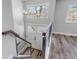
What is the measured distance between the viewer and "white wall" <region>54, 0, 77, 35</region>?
25.1 feet

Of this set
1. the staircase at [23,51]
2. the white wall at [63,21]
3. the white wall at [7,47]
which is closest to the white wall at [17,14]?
the staircase at [23,51]

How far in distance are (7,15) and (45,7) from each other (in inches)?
115

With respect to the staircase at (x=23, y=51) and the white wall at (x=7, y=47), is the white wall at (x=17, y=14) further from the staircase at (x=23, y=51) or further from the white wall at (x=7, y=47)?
the white wall at (x=7, y=47)

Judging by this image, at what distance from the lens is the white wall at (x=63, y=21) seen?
25.1ft

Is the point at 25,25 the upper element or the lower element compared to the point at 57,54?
upper

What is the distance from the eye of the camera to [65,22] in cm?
780

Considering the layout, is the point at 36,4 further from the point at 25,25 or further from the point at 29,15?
the point at 25,25

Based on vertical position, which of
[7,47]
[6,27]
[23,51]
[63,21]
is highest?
[63,21]

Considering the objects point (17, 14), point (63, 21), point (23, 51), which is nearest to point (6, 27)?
point (17, 14)

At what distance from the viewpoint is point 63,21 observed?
308 inches

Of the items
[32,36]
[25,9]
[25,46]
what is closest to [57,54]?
[25,46]

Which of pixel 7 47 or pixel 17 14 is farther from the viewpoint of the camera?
pixel 17 14

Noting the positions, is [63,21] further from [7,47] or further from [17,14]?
[7,47]

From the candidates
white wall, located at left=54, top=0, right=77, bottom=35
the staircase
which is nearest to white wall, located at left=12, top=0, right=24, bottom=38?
the staircase
